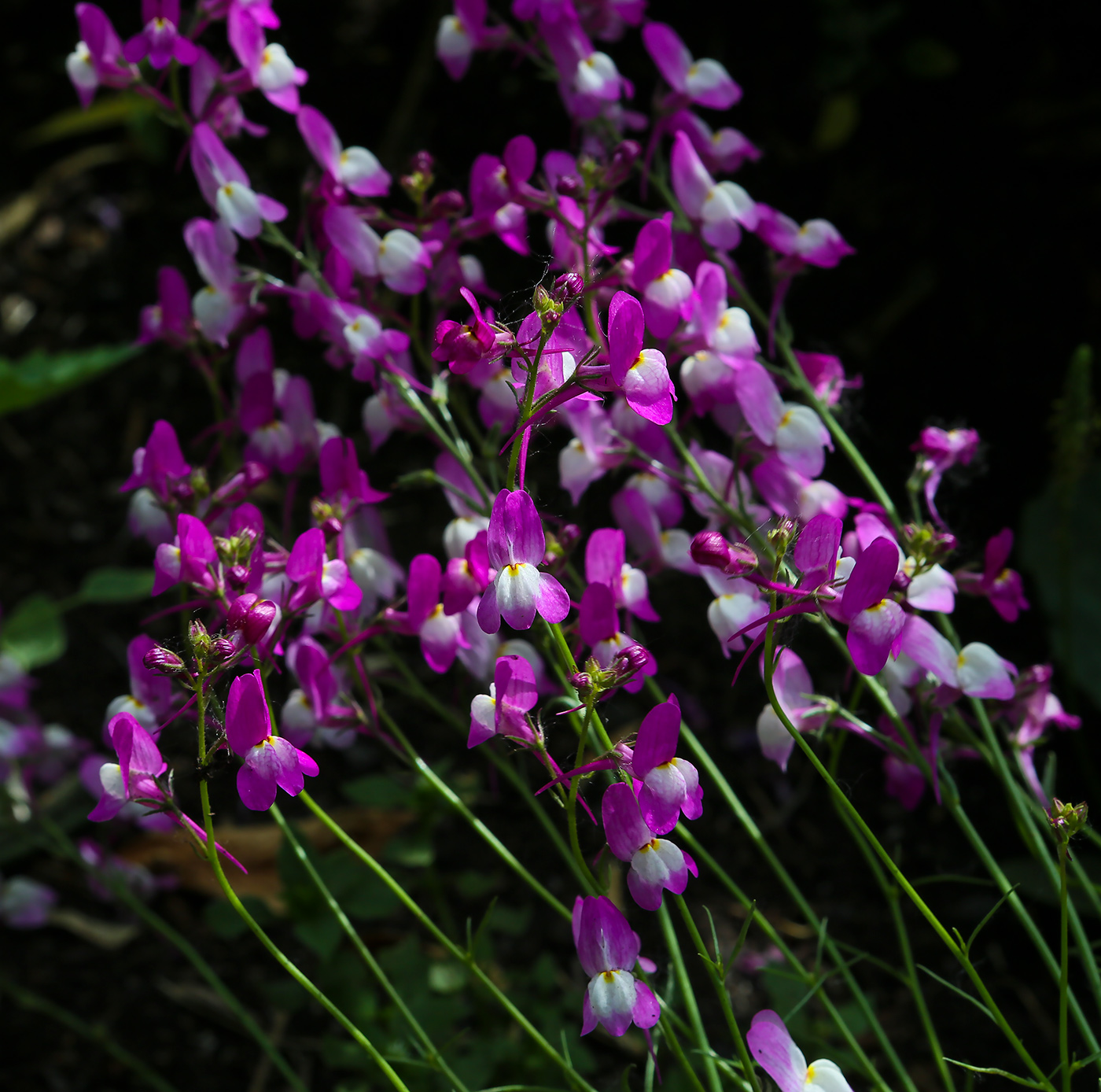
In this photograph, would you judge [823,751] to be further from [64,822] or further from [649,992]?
[64,822]

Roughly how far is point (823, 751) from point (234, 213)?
3.09 feet

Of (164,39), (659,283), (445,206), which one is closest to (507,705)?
(659,283)

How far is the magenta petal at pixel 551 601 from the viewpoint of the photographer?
1.68ft

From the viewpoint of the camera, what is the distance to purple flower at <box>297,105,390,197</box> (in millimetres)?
836

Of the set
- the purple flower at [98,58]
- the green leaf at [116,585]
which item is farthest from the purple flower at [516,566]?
the green leaf at [116,585]

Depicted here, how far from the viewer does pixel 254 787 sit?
56cm

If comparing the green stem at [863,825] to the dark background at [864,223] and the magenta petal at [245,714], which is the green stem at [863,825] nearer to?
the magenta petal at [245,714]

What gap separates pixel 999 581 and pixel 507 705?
1.23 ft

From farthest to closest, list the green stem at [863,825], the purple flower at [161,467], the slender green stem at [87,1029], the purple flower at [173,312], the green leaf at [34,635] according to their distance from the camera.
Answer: the green leaf at [34,635] → the slender green stem at [87,1029] → the purple flower at [173,312] → the purple flower at [161,467] → the green stem at [863,825]

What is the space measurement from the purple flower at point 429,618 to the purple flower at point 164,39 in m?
0.41

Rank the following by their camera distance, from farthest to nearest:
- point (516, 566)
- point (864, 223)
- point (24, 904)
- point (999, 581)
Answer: point (864, 223)
point (24, 904)
point (999, 581)
point (516, 566)

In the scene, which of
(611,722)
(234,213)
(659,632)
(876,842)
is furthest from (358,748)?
(876,842)

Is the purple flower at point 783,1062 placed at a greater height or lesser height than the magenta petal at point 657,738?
lesser

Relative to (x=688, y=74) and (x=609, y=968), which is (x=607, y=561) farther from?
(x=688, y=74)
